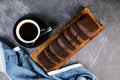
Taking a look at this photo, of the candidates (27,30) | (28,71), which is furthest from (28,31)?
(28,71)

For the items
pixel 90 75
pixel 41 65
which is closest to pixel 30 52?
pixel 41 65

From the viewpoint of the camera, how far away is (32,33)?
0.86 meters

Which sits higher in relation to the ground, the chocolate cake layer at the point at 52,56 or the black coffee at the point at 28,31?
the black coffee at the point at 28,31

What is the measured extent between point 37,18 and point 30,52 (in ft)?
0.30

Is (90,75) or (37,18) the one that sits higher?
(37,18)

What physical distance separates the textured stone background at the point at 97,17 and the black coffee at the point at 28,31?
0.11 feet

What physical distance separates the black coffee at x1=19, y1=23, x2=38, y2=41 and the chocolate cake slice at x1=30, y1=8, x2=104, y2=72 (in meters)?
0.05

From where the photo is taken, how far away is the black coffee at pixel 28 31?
0.86 metres

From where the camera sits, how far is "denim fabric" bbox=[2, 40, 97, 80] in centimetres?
89

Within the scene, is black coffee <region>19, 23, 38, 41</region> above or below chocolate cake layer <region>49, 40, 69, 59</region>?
above

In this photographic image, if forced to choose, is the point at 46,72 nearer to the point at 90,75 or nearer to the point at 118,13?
the point at 90,75

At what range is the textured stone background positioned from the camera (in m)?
0.88

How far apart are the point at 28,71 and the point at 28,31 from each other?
10 cm

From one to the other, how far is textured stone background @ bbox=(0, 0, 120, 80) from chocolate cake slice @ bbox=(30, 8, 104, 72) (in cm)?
2
